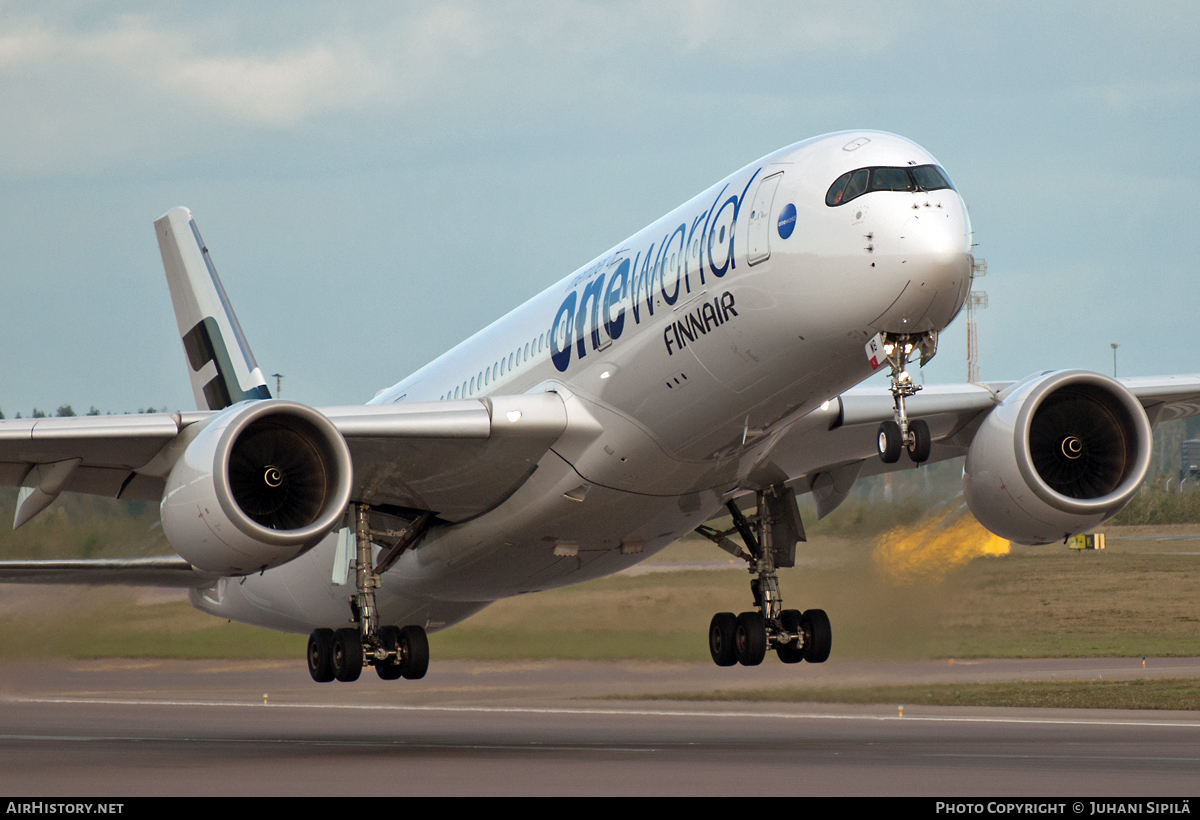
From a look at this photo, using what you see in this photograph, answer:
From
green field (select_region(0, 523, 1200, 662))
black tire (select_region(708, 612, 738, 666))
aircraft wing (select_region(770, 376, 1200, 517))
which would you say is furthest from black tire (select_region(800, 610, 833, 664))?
green field (select_region(0, 523, 1200, 662))

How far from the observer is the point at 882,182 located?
1572 cm

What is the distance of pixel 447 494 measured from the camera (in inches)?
805

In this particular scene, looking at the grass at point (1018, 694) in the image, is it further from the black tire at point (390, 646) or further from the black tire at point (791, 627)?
the black tire at point (390, 646)

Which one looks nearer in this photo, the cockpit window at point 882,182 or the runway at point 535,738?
the cockpit window at point 882,182

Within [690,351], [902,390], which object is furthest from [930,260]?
[690,351]

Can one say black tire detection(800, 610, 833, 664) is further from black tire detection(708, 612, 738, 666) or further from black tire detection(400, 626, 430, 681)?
black tire detection(400, 626, 430, 681)

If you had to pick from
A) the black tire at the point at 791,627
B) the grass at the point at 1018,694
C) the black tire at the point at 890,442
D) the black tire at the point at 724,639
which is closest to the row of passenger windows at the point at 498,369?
the black tire at the point at 724,639

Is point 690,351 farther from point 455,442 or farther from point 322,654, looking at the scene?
point 322,654

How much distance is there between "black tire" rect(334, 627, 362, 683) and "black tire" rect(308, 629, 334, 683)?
0.47 ft

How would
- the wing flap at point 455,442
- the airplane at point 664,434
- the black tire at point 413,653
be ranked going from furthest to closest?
the black tire at point 413,653 → the wing flap at point 455,442 → the airplane at point 664,434

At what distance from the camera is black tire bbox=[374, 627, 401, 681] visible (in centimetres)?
2078

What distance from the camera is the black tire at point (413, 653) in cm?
2069

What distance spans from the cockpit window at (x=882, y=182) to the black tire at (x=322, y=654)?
9430 millimetres

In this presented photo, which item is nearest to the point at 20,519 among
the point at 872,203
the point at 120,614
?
the point at 120,614
